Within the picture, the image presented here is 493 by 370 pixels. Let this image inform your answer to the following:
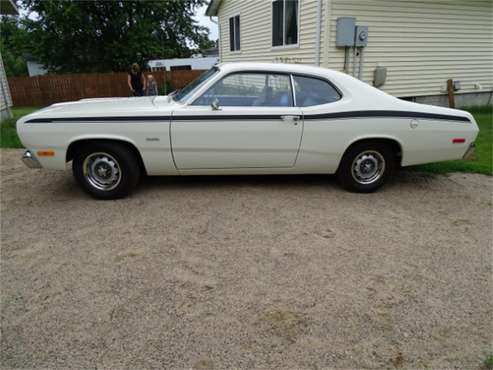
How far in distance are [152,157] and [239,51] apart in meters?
11.1

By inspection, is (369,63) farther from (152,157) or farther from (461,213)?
(152,157)

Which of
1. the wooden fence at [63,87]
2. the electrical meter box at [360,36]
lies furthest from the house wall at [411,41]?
the wooden fence at [63,87]

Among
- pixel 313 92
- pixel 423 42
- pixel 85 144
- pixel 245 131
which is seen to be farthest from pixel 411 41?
pixel 85 144

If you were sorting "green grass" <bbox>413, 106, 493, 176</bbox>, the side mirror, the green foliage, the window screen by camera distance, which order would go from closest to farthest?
the side mirror → "green grass" <bbox>413, 106, 493, 176</bbox> → the window screen → the green foliage

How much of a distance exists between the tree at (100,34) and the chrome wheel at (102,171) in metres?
23.4

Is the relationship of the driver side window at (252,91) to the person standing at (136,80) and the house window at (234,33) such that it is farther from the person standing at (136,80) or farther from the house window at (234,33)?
the house window at (234,33)

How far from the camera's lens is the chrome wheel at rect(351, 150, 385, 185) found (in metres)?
4.79

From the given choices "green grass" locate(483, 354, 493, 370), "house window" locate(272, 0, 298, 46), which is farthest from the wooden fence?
"green grass" locate(483, 354, 493, 370)

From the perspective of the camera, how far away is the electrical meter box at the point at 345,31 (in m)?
9.17

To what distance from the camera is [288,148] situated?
4551mm

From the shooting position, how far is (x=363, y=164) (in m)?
4.82

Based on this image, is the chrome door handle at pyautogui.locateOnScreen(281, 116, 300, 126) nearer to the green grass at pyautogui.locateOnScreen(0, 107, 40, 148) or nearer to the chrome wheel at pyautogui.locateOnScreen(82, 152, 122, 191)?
the chrome wheel at pyautogui.locateOnScreen(82, 152, 122, 191)

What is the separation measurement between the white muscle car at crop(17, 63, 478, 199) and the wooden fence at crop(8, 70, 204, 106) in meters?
14.9

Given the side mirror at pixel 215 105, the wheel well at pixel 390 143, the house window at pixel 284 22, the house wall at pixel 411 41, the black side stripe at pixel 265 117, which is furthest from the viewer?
the house window at pixel 284 22
